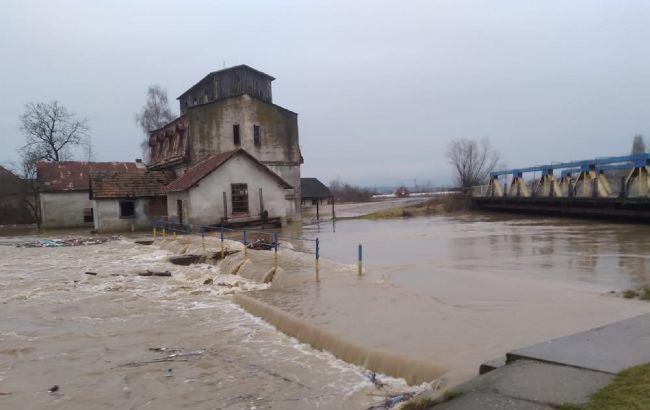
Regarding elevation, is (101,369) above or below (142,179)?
below

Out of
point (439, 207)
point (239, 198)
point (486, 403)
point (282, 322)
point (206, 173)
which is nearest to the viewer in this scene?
point (486, 403)

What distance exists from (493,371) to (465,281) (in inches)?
323

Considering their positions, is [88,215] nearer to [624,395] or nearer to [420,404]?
[420,404]

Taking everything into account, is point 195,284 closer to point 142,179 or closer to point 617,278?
point 617,278

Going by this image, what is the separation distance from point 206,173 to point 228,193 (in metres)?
2.15

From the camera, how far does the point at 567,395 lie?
4.37 m

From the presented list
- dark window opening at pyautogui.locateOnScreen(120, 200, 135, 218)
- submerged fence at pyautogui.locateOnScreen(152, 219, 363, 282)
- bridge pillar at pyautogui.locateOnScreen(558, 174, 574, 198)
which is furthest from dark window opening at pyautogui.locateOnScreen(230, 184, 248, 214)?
bridge pillar at pyautogui.locateOnScreen(558, 174, 574, 198)

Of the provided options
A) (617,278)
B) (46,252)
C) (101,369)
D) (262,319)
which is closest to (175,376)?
(101,369)

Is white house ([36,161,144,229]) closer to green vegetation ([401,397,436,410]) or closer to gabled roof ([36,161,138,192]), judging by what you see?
gabled roof ([36,161,138,192])

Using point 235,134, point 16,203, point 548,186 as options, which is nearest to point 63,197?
point 16,203

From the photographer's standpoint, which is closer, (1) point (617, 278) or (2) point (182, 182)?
(1) point (617, 278)

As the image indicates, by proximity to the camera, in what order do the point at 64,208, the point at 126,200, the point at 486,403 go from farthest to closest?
the point at 64,208 → the point at 126,200 → the point at 486,403

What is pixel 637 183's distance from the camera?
30484 millimetres

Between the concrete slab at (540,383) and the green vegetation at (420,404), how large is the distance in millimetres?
319
